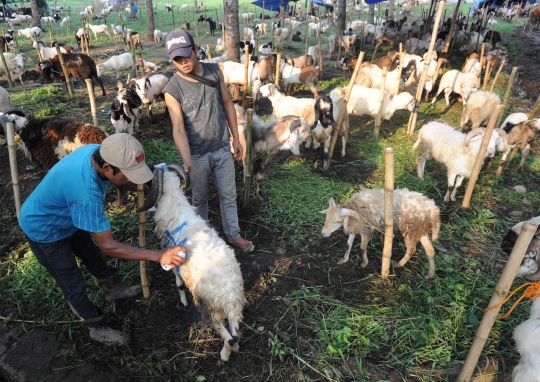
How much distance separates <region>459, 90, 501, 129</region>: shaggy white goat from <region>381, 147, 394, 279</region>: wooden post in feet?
21.3

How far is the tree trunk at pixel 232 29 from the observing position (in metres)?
10.8

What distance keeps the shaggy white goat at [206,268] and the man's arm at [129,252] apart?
1.49 feet

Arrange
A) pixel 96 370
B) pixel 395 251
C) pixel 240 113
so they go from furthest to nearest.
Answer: pixel 240 113, pixel 395 251, pixel 96 370

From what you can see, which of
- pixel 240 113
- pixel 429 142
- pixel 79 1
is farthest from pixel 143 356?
pixel 79 1

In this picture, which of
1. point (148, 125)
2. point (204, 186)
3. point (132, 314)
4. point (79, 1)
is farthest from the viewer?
point (79, 1)

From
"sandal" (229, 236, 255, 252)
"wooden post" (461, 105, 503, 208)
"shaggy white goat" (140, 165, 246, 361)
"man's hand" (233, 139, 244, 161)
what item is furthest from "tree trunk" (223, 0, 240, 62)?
"shaggy white goat" (140, 165, 246, 361)

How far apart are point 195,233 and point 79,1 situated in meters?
68.2

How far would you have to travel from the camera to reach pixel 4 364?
3432 mm

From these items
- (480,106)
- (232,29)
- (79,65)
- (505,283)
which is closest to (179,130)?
(505,283)

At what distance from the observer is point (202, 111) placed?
407cm

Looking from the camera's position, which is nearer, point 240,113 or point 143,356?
point 143,356

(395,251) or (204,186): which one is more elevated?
(204,186)

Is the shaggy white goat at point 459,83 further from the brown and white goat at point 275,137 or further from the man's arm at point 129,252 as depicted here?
the man's arm at point 129,252

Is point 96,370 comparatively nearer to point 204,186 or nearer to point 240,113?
point 204,186
